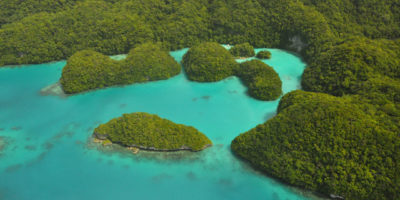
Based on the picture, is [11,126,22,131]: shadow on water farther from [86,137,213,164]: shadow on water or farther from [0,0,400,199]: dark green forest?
[0,0,400,199]: dark green forest

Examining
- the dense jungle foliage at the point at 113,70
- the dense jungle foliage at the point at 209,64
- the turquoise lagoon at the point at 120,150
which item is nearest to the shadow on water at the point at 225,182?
the turquoise lagoon at the point at 120,150

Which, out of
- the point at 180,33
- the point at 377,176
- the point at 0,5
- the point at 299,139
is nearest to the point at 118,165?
the point at 299,139

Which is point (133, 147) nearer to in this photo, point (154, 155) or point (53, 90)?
point (154, 155)

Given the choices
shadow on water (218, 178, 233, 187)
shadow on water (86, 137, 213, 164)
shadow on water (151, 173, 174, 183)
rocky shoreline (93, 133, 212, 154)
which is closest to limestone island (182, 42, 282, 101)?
rocky shoreline (93, 133, 212, 154)

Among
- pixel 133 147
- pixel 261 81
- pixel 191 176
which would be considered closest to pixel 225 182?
pixel 191 176

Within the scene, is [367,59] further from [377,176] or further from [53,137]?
[53,137]

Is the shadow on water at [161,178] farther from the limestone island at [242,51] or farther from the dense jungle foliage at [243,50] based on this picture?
the dense jungle foliage at [243,50]
